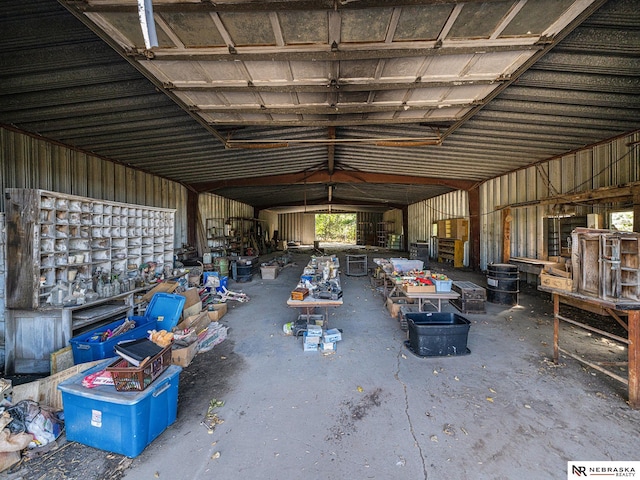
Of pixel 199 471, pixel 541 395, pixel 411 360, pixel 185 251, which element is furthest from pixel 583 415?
pixel 185 251

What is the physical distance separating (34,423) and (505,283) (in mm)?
8007

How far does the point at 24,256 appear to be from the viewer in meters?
3.60

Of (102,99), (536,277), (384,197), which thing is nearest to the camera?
(102,99)

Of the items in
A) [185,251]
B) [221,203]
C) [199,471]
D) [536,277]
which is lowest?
[199,471]

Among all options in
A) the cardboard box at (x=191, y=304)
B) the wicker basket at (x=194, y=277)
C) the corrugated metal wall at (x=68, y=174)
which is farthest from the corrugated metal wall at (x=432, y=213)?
the corrugated metal wall at (x=68, y=174)

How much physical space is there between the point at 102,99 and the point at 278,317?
4.75 meters

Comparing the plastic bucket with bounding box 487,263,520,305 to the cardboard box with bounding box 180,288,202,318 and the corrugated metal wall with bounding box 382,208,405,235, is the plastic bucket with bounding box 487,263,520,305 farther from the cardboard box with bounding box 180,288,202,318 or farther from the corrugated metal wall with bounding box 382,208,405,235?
the corrugated metal wall with bounding box 382,208,405,235

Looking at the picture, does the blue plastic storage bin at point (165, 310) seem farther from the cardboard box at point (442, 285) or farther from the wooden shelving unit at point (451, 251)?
the wooden shelving unit at point (451, 251)

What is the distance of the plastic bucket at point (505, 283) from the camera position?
6.34m

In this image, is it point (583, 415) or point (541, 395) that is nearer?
point (583, 415)

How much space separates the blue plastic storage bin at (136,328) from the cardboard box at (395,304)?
4.05 metres

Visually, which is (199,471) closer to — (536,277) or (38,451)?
(38,451)

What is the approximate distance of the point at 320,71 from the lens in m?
3.34

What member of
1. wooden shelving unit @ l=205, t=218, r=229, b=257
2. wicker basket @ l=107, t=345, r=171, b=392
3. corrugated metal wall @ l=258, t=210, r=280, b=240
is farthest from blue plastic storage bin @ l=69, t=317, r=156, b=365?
corrugated metal wall @ l=258, t=210, r=280, b=240
